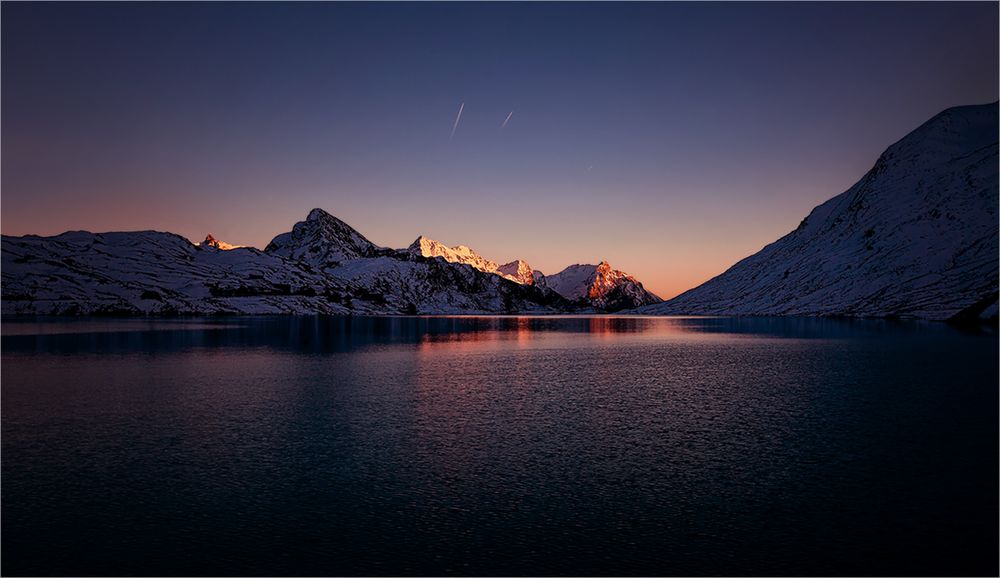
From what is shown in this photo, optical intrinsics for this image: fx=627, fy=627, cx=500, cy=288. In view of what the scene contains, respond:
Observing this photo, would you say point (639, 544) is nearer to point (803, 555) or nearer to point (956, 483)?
point (803, 555)

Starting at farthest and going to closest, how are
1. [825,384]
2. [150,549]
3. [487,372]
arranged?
1. [487,372]
2. [825,384]
3. [150,549]

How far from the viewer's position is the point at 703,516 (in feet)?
71.4

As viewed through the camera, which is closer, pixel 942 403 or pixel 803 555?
pixel 803 555

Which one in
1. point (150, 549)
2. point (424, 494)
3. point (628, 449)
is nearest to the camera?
point (150, 549)

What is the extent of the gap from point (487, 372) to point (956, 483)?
4600 cm

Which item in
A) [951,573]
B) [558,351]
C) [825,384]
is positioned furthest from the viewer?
[558,351]

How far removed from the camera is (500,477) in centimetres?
2642

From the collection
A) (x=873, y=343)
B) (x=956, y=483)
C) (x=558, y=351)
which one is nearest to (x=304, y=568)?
(x=956, y=483)

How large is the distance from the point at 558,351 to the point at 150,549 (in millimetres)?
82901

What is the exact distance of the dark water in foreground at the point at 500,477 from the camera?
18672mm

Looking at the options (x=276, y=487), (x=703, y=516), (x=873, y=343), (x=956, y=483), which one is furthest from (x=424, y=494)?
(x=873, y=343)

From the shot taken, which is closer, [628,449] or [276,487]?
[276,487]

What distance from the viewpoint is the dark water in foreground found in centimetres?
1867

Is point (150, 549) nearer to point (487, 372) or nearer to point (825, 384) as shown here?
point (487, 372)
